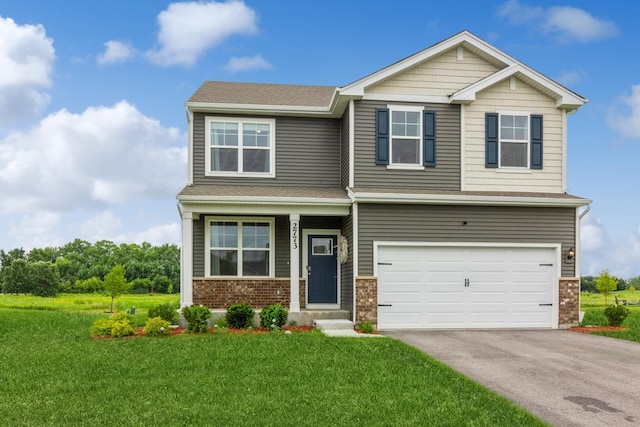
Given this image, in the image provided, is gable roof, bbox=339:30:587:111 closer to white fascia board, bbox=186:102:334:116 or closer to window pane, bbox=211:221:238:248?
white fascia board, bbox=186:102:334:116

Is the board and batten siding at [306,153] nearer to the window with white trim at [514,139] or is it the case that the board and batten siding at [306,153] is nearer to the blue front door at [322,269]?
the blue front door at [322,269]

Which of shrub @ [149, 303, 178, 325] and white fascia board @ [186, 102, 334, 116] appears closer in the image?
shrub @ [149, 303, 178, 325]

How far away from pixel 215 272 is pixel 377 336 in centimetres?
534

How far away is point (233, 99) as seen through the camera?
1688 centimetres

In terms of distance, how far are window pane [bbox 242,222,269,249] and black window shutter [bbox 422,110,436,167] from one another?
4.78 meters

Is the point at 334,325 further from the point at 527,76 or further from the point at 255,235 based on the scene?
the point at 527,76

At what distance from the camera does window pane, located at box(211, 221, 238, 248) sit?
53.4 ft

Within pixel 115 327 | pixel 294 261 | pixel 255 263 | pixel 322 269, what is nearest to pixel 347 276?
pixel 322 269

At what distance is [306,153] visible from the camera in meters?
16.9

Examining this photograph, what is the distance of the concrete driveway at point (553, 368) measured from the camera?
24.4 feet

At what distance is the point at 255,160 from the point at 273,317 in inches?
194

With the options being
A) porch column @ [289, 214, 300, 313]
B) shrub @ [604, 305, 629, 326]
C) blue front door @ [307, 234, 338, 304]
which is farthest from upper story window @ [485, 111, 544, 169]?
porch column @ [289, 214, 300, 313]

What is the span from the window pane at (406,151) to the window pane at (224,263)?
5181 mm

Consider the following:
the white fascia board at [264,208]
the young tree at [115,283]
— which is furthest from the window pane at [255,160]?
the young tree at [115,283]
